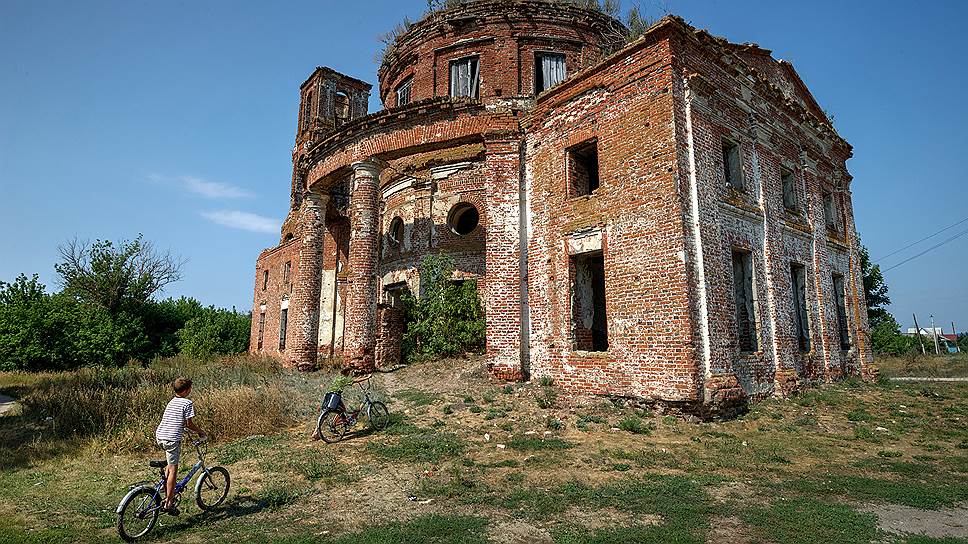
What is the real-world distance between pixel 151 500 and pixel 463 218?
47.6ft

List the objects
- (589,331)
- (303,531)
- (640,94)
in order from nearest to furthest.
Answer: (303,531), (640,94), (589,331)

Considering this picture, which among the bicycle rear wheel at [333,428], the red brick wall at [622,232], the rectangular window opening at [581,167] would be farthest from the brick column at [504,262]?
the bicycle rear wheel at [333,428]

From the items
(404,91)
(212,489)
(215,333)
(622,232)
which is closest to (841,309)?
(622,232)

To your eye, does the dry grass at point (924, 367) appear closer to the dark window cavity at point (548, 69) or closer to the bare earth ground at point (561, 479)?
the bare earth ground at point (561, 479)

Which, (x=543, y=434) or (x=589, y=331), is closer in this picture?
(x=543, y=434)

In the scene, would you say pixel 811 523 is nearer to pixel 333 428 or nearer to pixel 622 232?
pixel 622 232

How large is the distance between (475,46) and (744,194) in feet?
39.5

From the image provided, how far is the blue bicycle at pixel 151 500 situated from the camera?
4848 mm

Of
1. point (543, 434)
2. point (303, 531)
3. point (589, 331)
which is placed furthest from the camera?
point (589, 331)

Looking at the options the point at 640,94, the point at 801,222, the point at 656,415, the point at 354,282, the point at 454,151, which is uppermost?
the point at 454,151

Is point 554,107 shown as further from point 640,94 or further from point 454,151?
point 454,151

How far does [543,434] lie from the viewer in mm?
8609

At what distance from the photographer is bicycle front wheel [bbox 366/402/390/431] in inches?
364

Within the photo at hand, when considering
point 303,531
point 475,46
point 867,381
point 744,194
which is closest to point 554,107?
point 744,194
